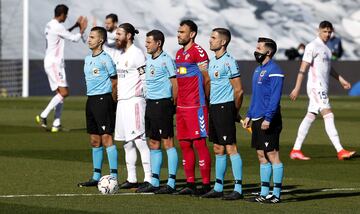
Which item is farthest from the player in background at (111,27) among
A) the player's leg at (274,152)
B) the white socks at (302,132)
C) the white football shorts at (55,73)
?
the player's leg at (274,152)

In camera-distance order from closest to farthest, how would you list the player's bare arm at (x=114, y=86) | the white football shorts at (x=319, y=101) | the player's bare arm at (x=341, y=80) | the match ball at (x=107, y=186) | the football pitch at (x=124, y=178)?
the football pitch at (x=124, y=178) < the match ball at (x=107, y=186) < the player's bare arm at (x=114, y=86) < the player's bare arm at (x=341, y=80) < the white football shorts at (x=319, y=101)

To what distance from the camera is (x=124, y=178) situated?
17375mm

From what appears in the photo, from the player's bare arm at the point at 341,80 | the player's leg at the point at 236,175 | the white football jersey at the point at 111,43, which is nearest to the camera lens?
the player's leg at the point at 236,175

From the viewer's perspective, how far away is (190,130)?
15.5 m

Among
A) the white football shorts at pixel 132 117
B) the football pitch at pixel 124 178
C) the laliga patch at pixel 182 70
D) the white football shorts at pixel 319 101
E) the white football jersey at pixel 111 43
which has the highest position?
the white football jersey at pixel 111 43

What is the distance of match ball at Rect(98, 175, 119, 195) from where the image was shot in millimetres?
15357

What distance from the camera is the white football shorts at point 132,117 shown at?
16.2 m

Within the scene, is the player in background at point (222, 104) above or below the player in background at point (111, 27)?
below

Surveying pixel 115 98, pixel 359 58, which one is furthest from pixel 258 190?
pixel 359 58

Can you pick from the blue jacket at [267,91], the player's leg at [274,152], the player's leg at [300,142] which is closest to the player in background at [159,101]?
the blue jacket at [267,91]

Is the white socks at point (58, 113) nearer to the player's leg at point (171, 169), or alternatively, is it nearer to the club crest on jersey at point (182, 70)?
the player's leg at point (171, 169)

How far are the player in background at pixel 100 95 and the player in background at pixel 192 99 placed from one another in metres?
1.24

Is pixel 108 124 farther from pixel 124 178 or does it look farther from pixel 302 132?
pixel 302 132

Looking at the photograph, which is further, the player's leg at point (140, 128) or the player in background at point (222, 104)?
the player's leg at point (140, 128)
